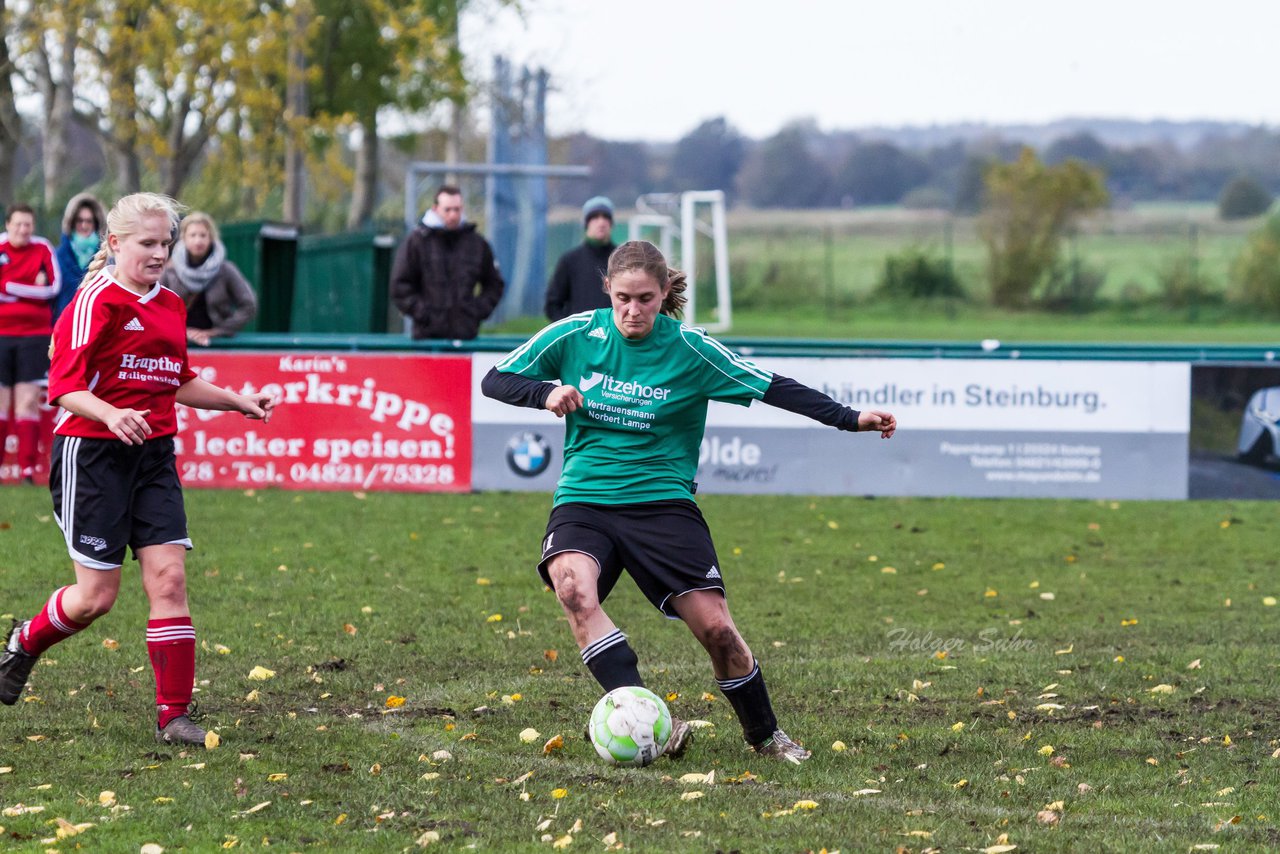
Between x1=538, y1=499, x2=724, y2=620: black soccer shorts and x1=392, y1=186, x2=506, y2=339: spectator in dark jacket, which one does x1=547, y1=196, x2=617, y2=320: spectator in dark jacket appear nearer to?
x1=392, y1=186, x2=506, y2=339: spectator in dark jacket

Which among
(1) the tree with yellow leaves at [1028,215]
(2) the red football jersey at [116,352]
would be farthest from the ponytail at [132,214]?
(1) the tree with yellow leaves at [1028,215]

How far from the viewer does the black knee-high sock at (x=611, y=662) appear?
5.72 m

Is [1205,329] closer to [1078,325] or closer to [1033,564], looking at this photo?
[1078,325]

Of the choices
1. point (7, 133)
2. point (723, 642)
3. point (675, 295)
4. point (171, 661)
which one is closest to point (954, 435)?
point (675, 295)

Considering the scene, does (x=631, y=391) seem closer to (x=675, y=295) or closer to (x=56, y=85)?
(x=675, y=295)

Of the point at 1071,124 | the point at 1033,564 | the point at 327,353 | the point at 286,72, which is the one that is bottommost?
the point at 1033,564

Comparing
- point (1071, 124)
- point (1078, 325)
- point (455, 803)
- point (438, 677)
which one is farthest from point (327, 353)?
point (1071, 124)

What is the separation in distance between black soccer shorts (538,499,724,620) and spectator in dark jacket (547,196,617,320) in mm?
7331

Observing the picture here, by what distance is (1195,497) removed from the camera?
44.5 feet

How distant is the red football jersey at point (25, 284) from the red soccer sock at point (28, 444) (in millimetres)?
822

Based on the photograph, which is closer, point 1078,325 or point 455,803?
point 455,803

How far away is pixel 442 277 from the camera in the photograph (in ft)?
45.4

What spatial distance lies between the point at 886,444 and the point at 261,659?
7214mm

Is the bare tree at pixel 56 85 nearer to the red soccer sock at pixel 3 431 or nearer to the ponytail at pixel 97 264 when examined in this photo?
the red soccer sock at pixel 3 431
